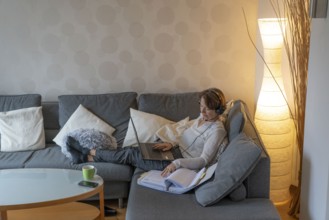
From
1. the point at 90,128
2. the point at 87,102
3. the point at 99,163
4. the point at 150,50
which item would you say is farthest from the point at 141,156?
the point at 150,50

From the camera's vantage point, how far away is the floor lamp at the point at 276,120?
3623 millimetres

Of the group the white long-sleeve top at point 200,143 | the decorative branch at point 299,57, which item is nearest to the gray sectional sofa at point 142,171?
the white long-sleeve top at point 200,143

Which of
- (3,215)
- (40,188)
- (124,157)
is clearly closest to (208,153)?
(124,157)

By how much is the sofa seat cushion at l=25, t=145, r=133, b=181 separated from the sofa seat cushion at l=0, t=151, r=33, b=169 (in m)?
0.04

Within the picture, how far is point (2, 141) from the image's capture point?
391 centimetres

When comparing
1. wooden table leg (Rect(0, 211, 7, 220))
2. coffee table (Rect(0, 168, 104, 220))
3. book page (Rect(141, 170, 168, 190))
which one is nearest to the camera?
coffee table (Rect(0, 168, 104, 220))

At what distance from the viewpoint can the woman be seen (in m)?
3.21

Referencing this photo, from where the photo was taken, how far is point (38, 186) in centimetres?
303

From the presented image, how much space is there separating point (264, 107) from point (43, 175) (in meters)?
1.80

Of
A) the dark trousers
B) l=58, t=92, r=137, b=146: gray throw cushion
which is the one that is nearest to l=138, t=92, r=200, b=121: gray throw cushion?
l=58, t=92, r=137, b=146: gray throw cushion

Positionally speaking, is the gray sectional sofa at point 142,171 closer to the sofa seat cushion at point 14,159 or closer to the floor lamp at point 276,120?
the sofa seat cushion at point 14,159

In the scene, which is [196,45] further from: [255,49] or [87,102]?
[87,102]

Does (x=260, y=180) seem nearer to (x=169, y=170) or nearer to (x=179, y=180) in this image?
(x=179, y=180)

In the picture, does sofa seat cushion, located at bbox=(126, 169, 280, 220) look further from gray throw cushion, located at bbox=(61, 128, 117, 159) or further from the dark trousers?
gray throw cushion, located at bbox=(61, 128, 117, 159)
